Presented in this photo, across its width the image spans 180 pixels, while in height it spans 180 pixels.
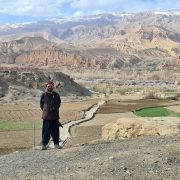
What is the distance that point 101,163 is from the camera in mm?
9133

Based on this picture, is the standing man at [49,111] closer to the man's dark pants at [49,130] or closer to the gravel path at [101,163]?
the man's dark pants at [49,130]

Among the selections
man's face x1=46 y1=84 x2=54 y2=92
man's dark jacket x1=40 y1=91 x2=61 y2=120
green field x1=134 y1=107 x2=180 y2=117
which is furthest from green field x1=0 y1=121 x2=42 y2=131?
man's face x1=46 y1=84 x2=54 y2=92

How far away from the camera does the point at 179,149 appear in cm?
1010

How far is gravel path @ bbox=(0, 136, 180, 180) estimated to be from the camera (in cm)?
839

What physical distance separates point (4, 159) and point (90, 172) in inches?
122

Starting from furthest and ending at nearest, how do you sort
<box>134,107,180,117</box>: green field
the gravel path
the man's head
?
<box>134,107,180,117</box>: green field
the man's head
the gravel path

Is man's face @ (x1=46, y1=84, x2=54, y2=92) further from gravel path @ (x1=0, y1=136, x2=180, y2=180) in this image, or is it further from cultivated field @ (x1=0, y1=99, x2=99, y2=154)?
cultivated field @ (x1=0, y1=99, x2=99, y2=154)

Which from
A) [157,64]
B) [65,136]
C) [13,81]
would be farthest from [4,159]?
[157,64]

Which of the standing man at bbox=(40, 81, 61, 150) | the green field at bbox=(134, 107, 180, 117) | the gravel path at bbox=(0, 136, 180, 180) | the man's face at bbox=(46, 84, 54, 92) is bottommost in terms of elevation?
the green field at bbox=(134, 107, 180, 117)

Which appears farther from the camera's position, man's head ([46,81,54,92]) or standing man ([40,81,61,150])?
standing man ([40,81,61,150])

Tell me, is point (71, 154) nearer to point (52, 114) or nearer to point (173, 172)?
point (52, 114)

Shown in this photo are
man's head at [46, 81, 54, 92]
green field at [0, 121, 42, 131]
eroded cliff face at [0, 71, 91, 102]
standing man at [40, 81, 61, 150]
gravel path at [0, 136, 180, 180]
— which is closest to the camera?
gravel path at [0, 136, 180, 180]

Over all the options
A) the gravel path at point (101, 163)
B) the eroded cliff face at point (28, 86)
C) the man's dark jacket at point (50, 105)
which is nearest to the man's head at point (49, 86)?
the man's dark jacket at point (50, 105)

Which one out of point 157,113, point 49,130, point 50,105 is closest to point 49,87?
point 50,105
